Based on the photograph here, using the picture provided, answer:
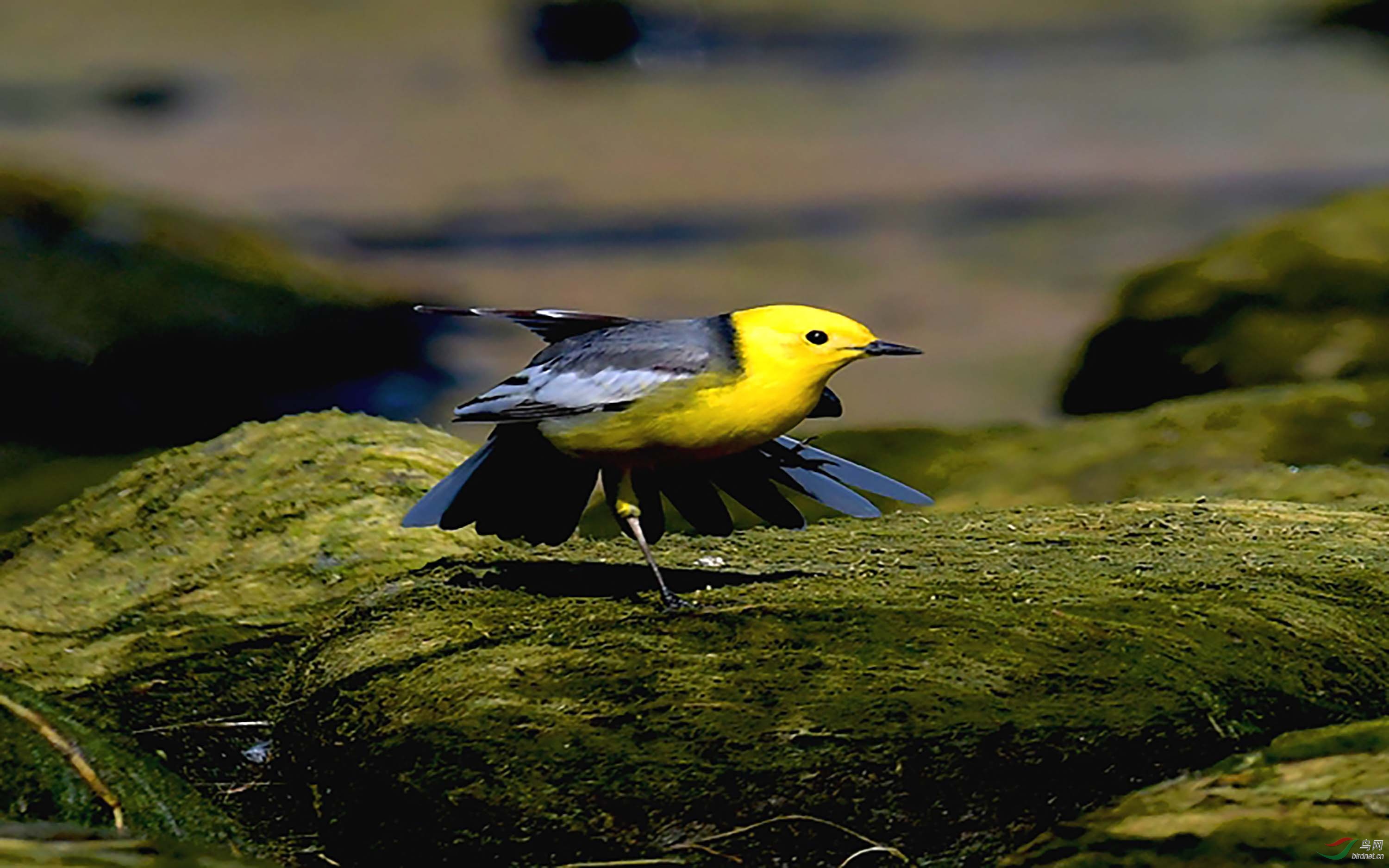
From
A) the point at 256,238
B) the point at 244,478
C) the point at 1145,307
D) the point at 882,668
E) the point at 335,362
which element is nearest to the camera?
the point at 882,668

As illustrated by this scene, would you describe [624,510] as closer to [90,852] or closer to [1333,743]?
[90,852]

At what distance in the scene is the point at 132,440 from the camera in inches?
370

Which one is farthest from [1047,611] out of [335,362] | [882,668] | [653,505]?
[335,362]

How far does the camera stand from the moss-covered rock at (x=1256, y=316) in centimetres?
854

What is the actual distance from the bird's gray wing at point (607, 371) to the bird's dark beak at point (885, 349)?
285mm

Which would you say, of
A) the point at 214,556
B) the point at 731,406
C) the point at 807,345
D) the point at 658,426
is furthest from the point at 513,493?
the point at 214,556

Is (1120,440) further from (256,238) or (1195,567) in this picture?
(256,238)

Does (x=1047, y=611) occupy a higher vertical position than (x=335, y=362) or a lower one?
lower

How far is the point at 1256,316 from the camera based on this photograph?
29.0 feet

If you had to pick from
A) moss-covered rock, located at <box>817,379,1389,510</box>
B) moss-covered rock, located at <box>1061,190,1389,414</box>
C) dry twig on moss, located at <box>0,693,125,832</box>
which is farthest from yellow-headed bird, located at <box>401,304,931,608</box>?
moss-covered rock, located at <box>1061,190,1389,414</box>

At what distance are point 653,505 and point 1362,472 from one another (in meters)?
3.11

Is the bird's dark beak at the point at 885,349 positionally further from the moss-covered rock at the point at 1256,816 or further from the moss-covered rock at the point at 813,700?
the moss-covered rock at the point at 1256,816

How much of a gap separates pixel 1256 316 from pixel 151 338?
6707mm

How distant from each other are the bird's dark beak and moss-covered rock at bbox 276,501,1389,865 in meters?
0.52
